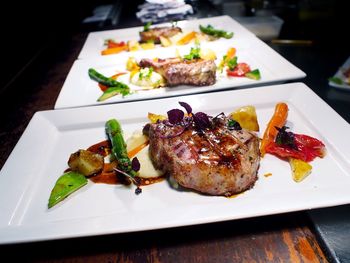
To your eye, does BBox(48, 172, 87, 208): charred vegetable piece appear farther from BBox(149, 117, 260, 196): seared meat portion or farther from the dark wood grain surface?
BBox(149, 117, 260, 196): seared meat portion

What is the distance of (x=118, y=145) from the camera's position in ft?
7.91

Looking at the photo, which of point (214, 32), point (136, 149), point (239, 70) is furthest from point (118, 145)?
point (214, 32)

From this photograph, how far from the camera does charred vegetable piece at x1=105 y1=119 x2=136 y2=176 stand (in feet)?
7.11

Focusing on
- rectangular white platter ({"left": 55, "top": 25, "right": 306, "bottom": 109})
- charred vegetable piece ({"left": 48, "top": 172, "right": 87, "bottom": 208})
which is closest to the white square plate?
rectangular white platter ({"left": 55, "top": 25, "right": 306, "bottom": 109})

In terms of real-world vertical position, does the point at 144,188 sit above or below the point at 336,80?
above

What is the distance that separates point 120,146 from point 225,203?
1082 mm

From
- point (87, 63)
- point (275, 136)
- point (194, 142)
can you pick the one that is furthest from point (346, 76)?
point (87, 63)

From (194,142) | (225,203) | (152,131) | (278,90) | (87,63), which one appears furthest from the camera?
(87,63)

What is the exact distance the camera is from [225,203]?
1732 mm

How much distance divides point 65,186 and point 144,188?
59 centimetres

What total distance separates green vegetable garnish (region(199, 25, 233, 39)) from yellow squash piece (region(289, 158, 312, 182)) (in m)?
3.36

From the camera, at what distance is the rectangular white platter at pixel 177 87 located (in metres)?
3.12

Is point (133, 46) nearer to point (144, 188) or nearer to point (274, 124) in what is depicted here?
point (274, 124)

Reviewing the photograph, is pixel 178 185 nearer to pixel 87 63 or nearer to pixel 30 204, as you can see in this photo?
pixel 30 204
